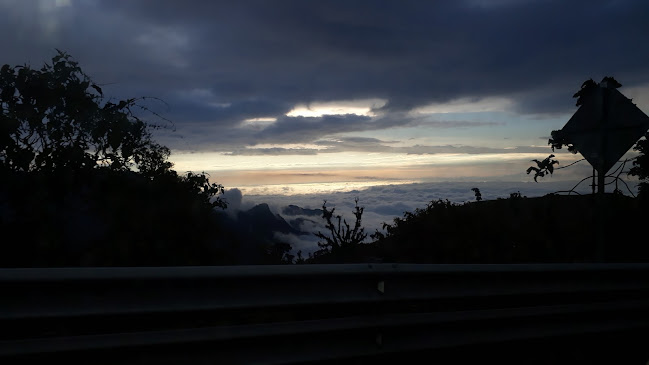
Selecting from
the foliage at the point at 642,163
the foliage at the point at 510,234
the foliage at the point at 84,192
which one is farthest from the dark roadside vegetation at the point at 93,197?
the foliage at the point at 642,163

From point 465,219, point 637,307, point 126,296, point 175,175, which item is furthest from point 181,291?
point 465,219

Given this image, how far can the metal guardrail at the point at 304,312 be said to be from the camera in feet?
10.6

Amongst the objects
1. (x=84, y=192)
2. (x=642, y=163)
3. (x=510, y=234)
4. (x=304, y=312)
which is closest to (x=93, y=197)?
(x=84, y=192)

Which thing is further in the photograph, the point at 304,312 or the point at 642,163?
the point at 642,163

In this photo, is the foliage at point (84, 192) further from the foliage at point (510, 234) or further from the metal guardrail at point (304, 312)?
the foliage at point (510, 234)

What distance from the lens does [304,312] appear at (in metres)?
4.63

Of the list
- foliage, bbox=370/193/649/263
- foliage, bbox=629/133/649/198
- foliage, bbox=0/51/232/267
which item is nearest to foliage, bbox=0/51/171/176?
foliage, bbox=0/51/232/267

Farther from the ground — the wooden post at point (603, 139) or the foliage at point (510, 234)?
the wooden post at point (603, 139)

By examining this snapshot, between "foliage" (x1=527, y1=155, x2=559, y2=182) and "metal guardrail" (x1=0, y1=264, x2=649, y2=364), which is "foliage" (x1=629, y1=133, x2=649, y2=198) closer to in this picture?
"foliage" (x1=527, y1=155, x2=559, y2=182)

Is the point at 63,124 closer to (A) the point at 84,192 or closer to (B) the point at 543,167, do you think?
(A) the point at 84,192

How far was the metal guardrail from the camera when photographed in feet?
10.6

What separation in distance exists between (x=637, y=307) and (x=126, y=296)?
14.5 ft

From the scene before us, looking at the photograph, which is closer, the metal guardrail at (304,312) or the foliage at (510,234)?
the metal guardrail at (304,312)

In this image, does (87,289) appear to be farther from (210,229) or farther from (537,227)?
(537,227)
